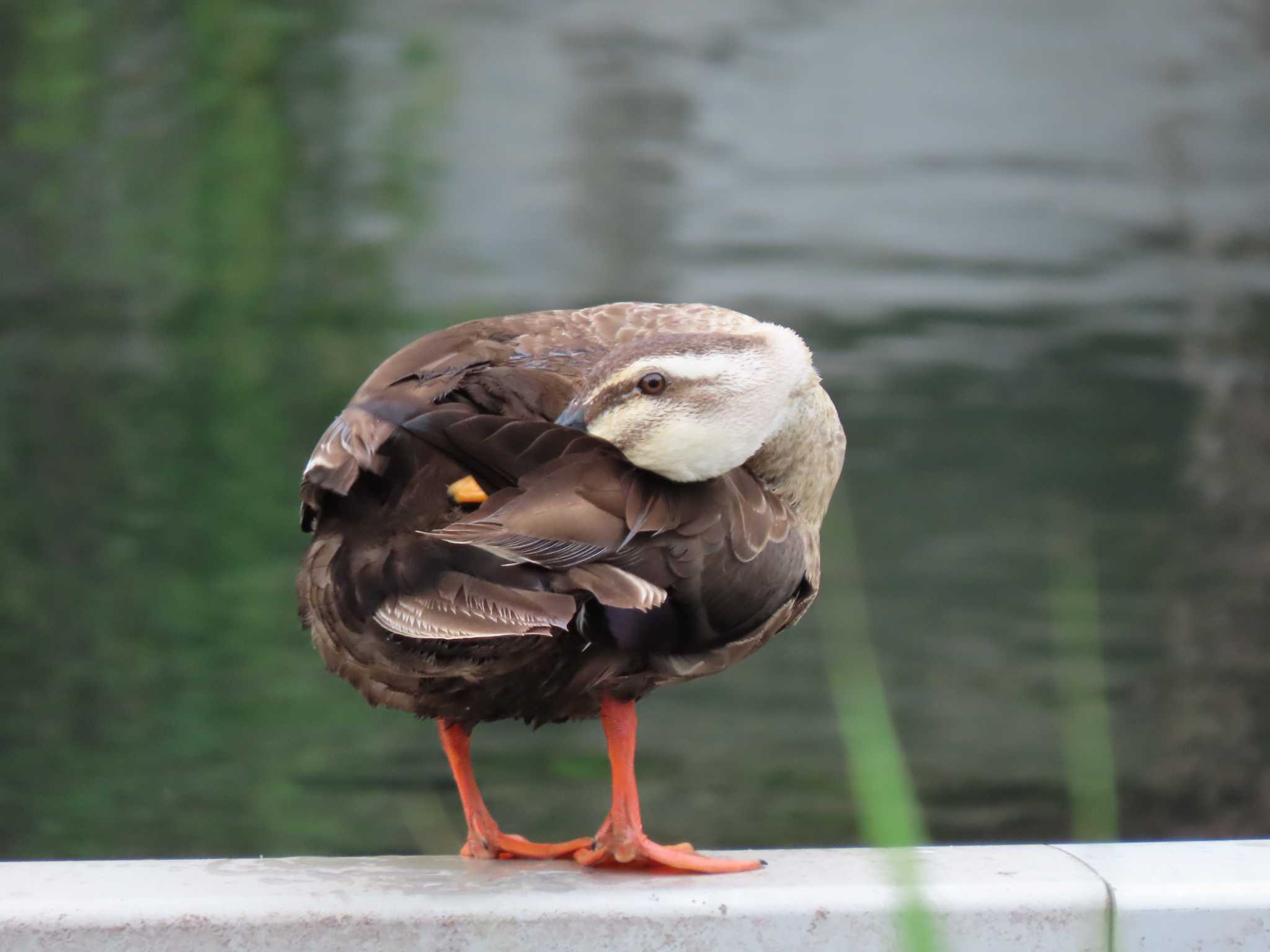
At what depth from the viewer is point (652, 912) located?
194 cm

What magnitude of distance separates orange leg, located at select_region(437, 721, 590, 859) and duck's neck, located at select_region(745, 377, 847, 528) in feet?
2.10

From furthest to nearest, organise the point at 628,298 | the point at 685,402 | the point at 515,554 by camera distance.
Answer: the point at 628,298, the point at 685,402, the point at 515,554

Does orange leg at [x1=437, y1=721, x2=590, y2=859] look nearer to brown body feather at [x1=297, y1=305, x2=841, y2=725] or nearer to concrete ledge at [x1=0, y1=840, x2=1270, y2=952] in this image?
brown body feather at [x1=297, y1=305, x2=841, y2=725]

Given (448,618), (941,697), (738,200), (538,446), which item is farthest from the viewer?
(738,200)

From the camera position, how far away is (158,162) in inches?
343

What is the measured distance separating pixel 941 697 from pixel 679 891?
5.27 meters

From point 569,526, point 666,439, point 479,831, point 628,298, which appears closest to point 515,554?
point 569,526

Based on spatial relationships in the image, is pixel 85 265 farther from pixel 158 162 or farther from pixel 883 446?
pixel 883 446

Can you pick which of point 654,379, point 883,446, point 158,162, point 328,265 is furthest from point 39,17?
point 654,379

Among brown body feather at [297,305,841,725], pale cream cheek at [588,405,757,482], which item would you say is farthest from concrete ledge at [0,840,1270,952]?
pale cream cheek at [588,405,757,482]

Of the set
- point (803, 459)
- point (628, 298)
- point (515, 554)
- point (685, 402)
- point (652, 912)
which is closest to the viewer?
point (515, 554)

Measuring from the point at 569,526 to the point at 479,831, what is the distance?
85cm

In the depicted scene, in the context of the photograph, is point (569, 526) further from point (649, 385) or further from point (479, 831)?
point (479, 831)

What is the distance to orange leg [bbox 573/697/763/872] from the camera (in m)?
2.25
